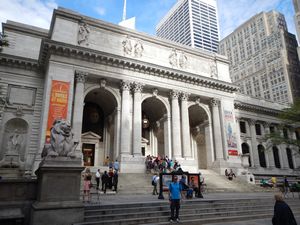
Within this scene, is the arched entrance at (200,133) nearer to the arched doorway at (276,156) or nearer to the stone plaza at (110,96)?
the stone plaza at (110,96)

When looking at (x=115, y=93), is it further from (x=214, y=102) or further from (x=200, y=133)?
(x=200, y=133)

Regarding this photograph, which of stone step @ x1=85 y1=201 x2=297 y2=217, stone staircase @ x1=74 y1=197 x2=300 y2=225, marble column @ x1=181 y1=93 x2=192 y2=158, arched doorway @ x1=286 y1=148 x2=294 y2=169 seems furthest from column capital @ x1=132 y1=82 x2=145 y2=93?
arched doorway @ x1=286 y1=148 x2=294 y2=169

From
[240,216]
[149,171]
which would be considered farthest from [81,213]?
[149,171]

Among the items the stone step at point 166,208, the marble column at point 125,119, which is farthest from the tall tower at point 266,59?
the stone step at point 166,208

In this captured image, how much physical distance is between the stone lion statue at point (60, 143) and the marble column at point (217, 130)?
24020 mm

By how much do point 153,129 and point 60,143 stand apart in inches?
1010

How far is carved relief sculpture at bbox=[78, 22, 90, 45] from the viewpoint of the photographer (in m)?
25.8

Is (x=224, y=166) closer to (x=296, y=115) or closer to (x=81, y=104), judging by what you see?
(x=296, y=115)

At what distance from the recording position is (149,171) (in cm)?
2397

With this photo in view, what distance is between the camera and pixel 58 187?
27.3 ft

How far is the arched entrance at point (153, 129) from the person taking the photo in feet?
104

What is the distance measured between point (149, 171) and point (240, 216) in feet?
45.0

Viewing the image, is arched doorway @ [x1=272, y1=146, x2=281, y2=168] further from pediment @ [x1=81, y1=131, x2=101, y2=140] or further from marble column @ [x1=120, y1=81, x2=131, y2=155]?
pediment @ [x1=81, y1=131, x2=101, y2=140]

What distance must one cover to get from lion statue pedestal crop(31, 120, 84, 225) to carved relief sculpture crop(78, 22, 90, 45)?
19018 millimetres
